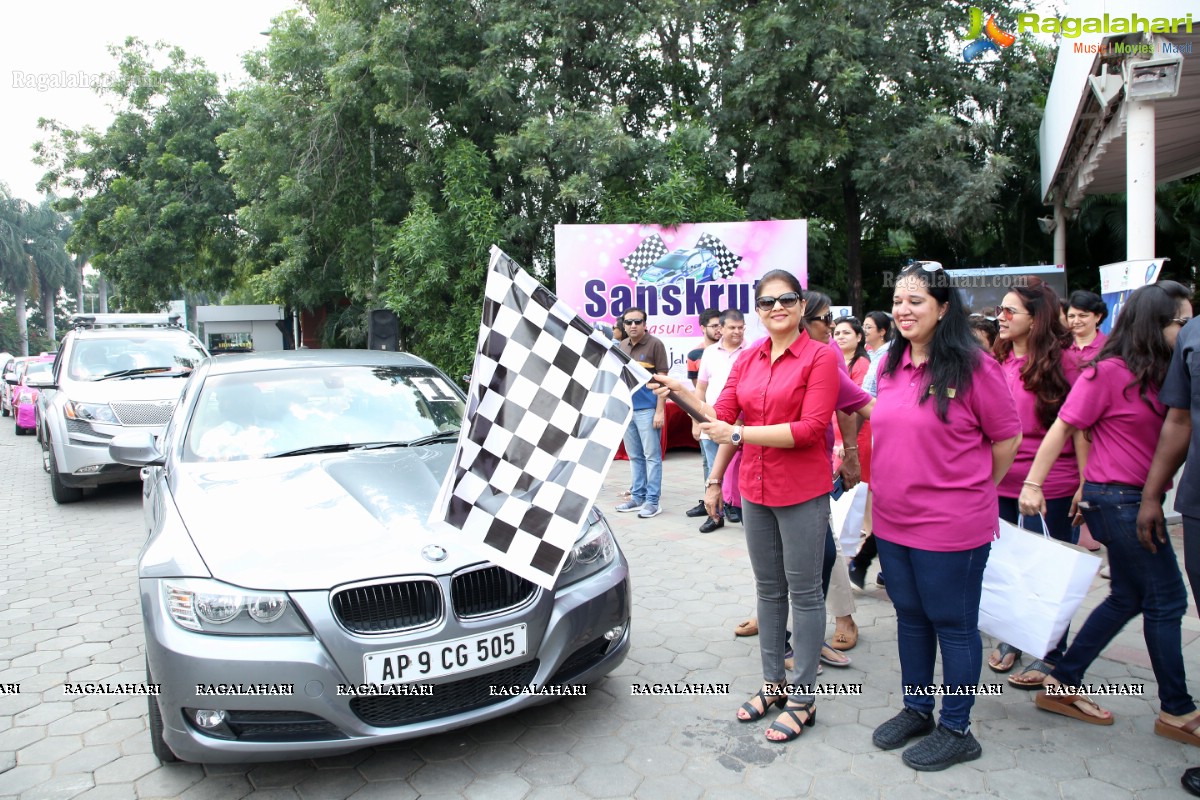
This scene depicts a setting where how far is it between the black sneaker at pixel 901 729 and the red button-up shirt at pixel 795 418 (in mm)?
963

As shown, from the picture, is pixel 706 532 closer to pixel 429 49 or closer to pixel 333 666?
pixel 333 666

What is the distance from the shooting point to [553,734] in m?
3.29

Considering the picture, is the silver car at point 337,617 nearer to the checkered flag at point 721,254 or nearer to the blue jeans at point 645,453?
the blue jeans at point 645,453

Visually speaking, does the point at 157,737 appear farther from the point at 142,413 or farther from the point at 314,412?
the point at 142,413

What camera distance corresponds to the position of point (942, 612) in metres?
2.94

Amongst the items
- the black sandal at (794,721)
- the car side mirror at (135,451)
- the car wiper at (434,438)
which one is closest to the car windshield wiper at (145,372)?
the car side mirror at (135,451)

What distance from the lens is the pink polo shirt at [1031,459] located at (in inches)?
147

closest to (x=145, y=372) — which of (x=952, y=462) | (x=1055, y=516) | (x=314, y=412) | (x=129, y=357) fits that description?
(x=129, y=357)

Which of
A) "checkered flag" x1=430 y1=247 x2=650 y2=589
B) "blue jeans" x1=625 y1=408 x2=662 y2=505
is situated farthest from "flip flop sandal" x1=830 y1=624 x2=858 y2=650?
"blue jeans" x1=625 y1=408 x2=662 y2=505

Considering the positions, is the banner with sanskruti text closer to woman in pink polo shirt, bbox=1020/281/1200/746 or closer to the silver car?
the silver car

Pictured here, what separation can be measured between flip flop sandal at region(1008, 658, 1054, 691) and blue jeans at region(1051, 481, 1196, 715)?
0.46 m

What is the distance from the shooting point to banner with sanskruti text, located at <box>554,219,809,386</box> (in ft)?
36.3

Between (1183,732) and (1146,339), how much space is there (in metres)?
1.54

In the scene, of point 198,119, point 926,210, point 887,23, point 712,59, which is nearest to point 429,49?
point 712,59
